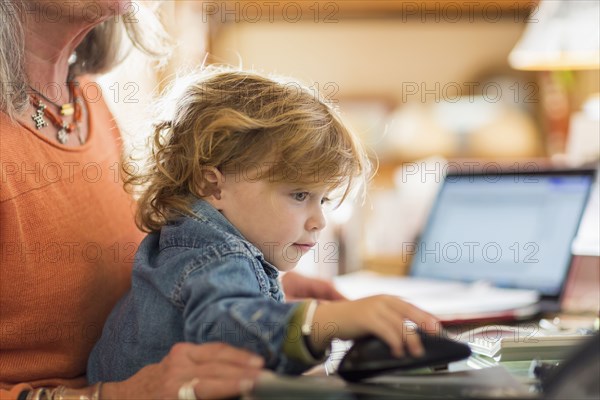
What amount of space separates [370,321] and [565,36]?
4.25 feet

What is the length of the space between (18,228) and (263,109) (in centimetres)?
34

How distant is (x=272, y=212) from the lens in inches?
37.1

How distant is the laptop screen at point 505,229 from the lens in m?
1.58

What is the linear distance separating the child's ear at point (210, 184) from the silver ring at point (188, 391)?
10.5 inches

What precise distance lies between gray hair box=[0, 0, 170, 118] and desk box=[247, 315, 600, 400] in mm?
597

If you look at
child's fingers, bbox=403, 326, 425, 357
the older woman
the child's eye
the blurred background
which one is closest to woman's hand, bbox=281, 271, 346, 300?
the older woman

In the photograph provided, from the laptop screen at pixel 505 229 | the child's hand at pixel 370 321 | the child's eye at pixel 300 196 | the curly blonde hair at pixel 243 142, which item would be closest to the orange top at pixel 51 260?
the curly blonde hair at pixel 243 142

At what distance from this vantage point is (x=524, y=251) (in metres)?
1.63

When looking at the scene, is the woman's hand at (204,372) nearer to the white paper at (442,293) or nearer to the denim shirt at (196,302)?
the denim shirt at (196,302)

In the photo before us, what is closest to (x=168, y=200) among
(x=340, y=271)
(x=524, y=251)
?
(x=524, y=251)

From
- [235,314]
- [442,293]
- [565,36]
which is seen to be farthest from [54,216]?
[565,36]

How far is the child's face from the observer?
0.94 m

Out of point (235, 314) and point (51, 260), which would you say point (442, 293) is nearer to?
point (51, 260)

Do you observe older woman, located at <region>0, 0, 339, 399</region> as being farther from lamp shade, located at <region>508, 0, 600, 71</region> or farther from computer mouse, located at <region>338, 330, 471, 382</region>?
lamp shade, located at <region>508, 0, 600, 71</region>
